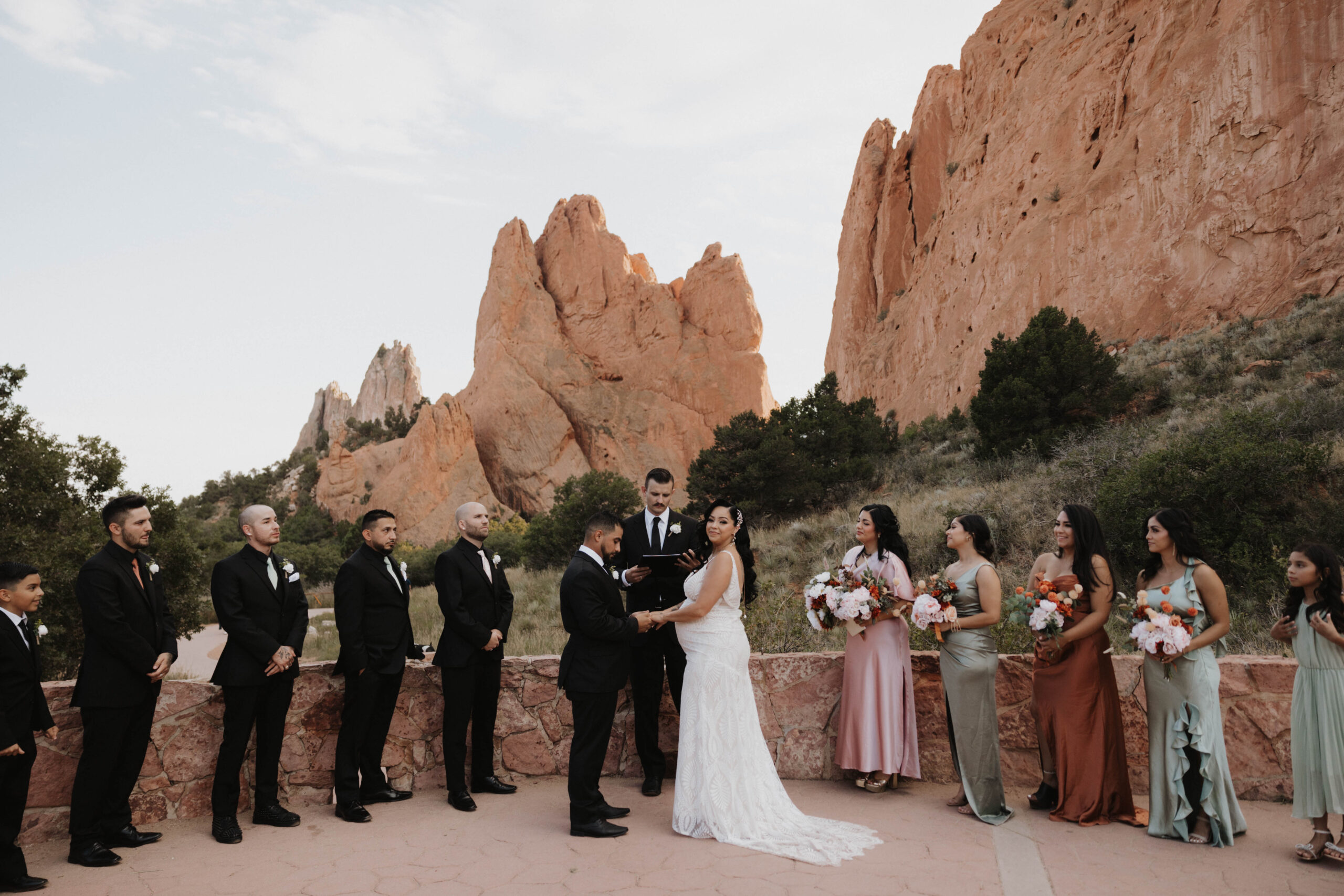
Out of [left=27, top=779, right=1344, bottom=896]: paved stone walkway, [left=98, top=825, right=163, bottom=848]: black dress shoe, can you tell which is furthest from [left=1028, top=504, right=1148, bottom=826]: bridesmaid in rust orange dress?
[left=98, top=825, right=163, bottom=848]: black dress shoe

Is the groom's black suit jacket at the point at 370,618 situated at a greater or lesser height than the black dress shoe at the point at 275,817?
greater

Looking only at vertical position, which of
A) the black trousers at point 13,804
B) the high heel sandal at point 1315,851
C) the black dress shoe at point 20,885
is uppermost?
the black trousers at point 13,804

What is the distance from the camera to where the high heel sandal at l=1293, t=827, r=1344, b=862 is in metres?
4.35

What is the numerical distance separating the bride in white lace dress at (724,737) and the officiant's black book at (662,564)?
452mm

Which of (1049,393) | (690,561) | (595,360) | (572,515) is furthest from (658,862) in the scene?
(595,360)

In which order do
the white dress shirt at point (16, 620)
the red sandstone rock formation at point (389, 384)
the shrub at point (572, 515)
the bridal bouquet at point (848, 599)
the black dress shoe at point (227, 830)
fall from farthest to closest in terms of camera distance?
the red sandstone rock formation at point (389, 384) → the shrub at point (572, 515) → the bridal bouquet at point (848, 599) → the black dress shoe at point (227, 830) → the white dress shirt at point (16, 620)

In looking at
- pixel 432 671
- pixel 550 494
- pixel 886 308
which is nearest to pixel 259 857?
pixel 432 671

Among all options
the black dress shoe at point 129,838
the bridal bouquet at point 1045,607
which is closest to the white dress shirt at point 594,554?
the bridal bouquet at point 1045,607

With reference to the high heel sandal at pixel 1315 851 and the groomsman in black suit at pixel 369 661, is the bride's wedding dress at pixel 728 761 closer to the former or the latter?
the groomsman in black suit at pixel 369 661

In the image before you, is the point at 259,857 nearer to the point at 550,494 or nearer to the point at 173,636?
the point at 173,636

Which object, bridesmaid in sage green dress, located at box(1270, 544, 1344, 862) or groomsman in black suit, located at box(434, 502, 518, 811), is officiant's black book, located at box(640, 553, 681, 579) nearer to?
groomsman in black suit, located at box(434, 502, 518, 811)

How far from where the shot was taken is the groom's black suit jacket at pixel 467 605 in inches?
217

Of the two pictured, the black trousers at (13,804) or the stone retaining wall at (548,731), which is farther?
the stone retaining wall at (548,731)

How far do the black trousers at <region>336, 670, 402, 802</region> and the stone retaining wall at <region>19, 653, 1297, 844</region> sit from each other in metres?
0.27
